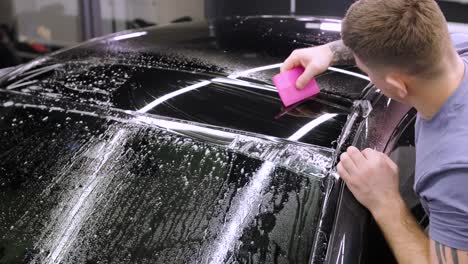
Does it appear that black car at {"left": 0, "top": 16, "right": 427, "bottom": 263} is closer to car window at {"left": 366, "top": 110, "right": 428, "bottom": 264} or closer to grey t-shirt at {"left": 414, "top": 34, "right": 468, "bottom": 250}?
car window at {"left": 366, "top": 110, "right": 428, "bottom": 264}

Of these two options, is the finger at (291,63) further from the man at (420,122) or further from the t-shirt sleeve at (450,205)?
the t-shirt sleeve at (450,205)

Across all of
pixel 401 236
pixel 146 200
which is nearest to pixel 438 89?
pixel 401 236

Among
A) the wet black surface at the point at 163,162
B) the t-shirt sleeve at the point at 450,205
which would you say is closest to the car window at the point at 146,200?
the wet black surface at the point at 163,162

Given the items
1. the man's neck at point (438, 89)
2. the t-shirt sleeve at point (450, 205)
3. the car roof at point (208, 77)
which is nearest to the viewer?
the t-shirt sleeve at point (450, 205)

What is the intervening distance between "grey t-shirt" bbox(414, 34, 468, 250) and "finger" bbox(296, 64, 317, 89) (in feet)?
1.12

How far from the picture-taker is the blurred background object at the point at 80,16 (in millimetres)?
4250

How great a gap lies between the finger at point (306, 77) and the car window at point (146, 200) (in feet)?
0.81

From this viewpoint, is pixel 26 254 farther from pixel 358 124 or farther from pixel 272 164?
pixel 358 124

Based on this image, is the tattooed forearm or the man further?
the tattooed forearm

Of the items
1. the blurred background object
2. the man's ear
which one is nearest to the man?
the man's ear

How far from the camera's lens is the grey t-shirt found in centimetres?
111

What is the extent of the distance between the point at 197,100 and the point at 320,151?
1.23 feet

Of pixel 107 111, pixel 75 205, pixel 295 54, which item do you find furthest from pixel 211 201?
pixel 295 54

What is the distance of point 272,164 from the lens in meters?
1.29
